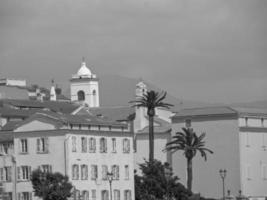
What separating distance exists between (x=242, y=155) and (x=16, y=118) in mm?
27655

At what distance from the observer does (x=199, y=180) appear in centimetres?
13750

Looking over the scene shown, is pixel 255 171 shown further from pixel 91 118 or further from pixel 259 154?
pixel 91 118

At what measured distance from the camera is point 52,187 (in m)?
101

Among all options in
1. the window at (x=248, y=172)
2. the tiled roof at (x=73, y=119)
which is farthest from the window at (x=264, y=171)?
the tiled roof at (x=73, y=119)

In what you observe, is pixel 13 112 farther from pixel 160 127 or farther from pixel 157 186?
pixel 160 127

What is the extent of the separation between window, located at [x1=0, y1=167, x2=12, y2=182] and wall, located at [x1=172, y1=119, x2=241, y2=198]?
3095cm

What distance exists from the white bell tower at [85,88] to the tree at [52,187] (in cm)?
8154

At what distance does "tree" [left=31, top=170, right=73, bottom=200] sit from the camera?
100938 mm

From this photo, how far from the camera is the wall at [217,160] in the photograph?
134 metres

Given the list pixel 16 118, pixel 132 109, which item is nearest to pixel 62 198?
pixel 16 118

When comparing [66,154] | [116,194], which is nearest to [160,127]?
[116,194]

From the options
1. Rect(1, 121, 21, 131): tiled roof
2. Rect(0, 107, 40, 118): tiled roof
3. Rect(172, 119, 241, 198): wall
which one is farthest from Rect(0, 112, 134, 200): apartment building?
Rect(172, 119, 241, 198): wall

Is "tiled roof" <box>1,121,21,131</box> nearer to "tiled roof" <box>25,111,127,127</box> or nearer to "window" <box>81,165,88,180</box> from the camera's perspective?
"tiled roof" <box>25,111,127,127</box>

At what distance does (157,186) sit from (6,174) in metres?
15.6
